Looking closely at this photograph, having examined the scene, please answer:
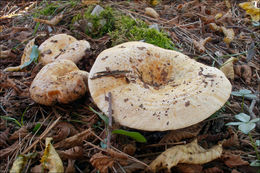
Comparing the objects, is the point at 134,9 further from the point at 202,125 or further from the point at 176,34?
the point at 202,125

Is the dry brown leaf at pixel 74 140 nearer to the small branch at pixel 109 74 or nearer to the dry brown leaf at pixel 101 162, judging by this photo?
the dry brown leaf at pixel 101 162

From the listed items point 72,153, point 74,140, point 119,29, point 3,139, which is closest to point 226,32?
point 119,29

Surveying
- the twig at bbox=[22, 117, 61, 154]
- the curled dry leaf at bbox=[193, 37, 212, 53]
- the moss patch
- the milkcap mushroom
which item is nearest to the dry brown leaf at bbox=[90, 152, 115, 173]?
the twig at bbox=[22, 117, 61, 154]

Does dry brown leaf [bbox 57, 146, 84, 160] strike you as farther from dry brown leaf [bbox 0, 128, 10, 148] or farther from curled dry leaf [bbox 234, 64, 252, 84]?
curled dry leaf [bbox 234, 64, 252, 84]

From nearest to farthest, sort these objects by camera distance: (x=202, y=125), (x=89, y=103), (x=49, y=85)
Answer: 1. (x=202, y=125)
2. (x=49, y=85)
3. (x=89, y=103)

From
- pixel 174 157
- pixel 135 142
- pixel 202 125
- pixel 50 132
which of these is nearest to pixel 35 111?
pixel 50 132
